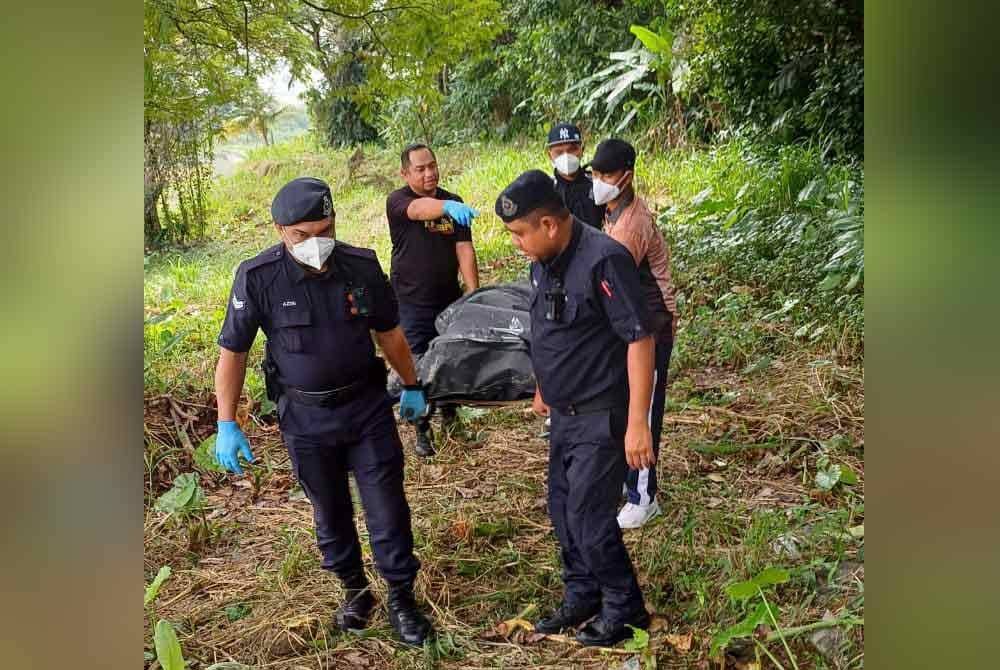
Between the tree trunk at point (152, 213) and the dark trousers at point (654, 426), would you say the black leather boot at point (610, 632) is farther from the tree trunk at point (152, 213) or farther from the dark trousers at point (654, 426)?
the tree trunk at point (152, 213)

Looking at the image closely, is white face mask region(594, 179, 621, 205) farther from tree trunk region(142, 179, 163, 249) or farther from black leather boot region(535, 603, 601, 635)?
tree trunk region(142, 179, 163, 249)

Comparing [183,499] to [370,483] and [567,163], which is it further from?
[567,163]

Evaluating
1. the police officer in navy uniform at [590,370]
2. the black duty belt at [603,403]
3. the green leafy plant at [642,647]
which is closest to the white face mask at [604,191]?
the police officer in navy uniform at [590,370]

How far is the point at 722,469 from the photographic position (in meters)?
3.30

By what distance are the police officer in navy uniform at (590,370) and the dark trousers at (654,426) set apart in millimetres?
476

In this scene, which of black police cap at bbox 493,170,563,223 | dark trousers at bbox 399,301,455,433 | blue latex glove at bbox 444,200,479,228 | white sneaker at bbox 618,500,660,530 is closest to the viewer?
black police cap at bbox 493,170,563,223

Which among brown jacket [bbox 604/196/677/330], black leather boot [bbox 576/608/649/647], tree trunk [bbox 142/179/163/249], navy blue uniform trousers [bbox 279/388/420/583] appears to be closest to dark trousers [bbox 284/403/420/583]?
navy blue uniform trousers [bbox 279/388/420/583]

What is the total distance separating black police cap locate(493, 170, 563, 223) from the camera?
7.60 feet

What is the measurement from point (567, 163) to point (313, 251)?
1.42 meters

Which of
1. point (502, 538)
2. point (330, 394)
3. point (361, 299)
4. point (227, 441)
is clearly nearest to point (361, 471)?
point (330, 394)

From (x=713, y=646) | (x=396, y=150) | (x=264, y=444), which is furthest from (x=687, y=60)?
(x=713, y=646)

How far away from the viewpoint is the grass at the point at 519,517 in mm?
2584

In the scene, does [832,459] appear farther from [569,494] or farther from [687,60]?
[687,60]
